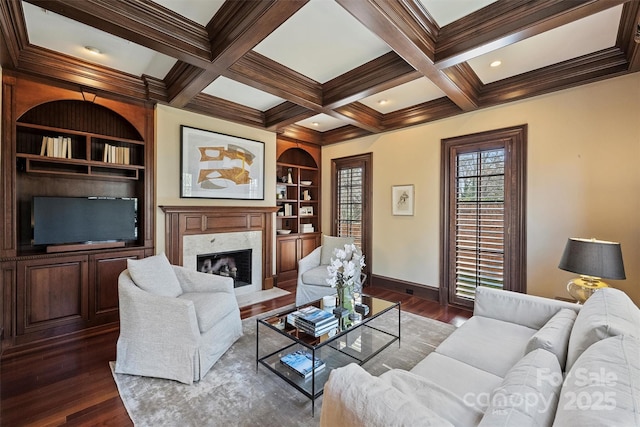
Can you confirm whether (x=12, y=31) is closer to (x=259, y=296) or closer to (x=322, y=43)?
(x=322, y=43)

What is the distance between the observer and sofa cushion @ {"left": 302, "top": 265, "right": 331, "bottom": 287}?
144 inches

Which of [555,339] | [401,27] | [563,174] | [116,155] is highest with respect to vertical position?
[401,27]

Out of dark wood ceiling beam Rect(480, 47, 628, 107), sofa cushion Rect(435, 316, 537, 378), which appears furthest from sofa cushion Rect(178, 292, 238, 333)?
dark wood ceiling beam Rect(480, 47, 628, 107)

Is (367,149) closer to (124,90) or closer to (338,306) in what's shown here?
(338,306)

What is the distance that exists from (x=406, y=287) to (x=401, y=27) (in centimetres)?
358

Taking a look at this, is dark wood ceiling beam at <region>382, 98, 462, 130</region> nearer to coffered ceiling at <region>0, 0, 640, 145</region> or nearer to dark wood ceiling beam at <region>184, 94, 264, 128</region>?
coffered ceiling at <region>0, 0, 640, 145</region>

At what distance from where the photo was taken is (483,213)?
3.68m

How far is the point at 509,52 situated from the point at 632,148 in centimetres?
152

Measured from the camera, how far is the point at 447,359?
173cm

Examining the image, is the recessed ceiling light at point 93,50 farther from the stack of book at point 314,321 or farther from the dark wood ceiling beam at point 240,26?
the stack of book at point 314,321

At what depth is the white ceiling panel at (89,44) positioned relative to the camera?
2.26 metres

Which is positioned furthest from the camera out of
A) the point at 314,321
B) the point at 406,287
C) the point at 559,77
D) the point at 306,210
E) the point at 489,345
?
the point at 306,210

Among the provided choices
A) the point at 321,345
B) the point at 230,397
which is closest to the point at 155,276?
the point at 230,397

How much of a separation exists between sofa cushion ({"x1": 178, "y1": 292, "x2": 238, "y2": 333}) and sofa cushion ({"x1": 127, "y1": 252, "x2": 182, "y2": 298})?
0.57 ft
